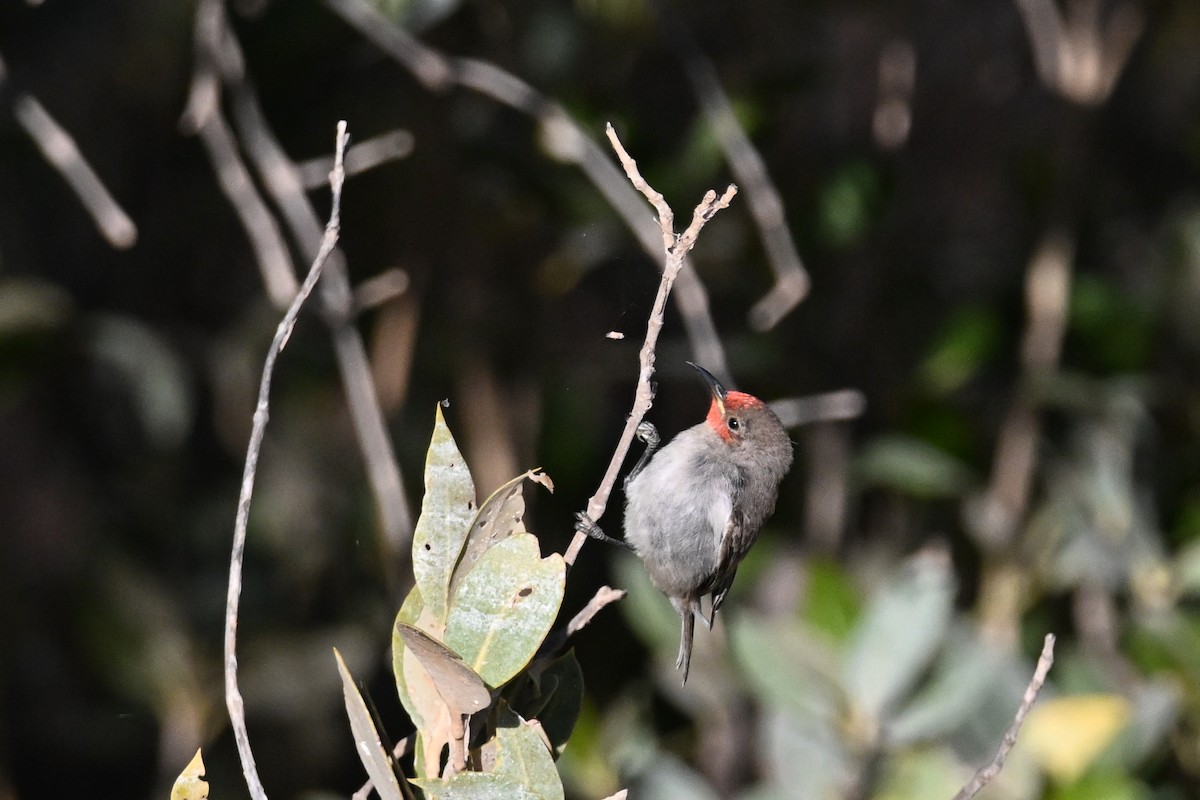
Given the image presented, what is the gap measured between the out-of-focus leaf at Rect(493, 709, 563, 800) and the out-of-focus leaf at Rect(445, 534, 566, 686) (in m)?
0.08

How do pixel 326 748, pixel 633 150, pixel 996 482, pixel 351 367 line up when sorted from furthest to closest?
pixel 326 748 < pixel 996 482 < pixel 633 150 < pixel 351 367

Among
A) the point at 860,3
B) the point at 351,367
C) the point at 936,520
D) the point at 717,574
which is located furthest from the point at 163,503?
the point at 860,3

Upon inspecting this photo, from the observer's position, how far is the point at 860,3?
4.36 meters

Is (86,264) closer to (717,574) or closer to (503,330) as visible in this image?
(503,330)

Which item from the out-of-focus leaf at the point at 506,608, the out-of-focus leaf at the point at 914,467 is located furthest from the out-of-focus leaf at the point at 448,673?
the out-of-focus leaf at the point at 914,467

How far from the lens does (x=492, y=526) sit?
1.38 meters

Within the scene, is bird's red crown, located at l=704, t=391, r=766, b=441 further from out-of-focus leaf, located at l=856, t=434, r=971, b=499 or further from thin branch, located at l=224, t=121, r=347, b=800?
thin branch, located at l=224, t=121, r=347, b=800

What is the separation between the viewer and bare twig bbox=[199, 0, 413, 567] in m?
2.56

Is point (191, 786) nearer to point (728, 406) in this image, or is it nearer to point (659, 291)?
point (659, 291)

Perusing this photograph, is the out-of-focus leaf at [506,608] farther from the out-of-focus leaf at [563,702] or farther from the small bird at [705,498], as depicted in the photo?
the small bird at [705,498]

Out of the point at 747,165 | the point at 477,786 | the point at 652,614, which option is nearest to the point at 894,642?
the point at 652,614

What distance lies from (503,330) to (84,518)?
58.4 inches

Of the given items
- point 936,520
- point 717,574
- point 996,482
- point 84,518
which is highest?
point 717,574

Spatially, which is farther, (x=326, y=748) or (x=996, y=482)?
(x=326, y=748)
